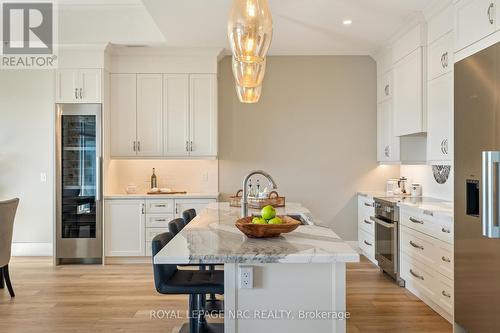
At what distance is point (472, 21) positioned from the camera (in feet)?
8.91

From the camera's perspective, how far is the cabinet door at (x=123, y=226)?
529cm

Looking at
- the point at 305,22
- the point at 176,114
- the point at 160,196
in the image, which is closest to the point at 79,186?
the point at 160,196

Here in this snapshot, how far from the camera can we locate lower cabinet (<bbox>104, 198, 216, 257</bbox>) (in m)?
5.29

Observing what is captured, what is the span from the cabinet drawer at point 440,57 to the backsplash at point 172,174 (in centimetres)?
302

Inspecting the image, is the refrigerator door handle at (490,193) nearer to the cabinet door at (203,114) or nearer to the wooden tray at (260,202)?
the wooden tray at (260,202)

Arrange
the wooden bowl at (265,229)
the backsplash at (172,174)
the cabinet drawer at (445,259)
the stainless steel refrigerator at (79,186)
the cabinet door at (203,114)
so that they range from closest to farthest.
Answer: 1. the wooden bowl at (265,229)
2. the cabinet drawer at (445,259)
3. the stainless steel refrigerator at (79,186)
4. the cabinet door at (203,114)
5. the backsplash at (172,174)

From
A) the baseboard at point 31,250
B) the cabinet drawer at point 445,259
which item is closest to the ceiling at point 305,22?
the cabinet drawer at point 445,259

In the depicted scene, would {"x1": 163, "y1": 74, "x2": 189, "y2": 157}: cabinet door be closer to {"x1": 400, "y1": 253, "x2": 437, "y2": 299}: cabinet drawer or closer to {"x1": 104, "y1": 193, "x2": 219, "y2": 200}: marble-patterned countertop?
{"x1": 104, "y1": 193, "x2": 219, "y2": 200}: marble-patterned countertop

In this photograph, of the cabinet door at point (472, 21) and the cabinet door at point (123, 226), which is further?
the cabinet door at point (123, 226)

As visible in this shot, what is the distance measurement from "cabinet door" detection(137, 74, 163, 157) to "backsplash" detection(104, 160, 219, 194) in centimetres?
35

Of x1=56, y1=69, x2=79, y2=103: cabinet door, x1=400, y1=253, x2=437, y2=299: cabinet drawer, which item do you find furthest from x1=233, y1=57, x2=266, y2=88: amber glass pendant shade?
x1=56, y1=69, x2=79, y2=103: cabinet door

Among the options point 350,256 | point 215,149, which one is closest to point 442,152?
point 350,256

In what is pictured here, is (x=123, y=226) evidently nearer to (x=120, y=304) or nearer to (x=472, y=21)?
(x=120, y=304)

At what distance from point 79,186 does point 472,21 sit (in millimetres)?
4602
